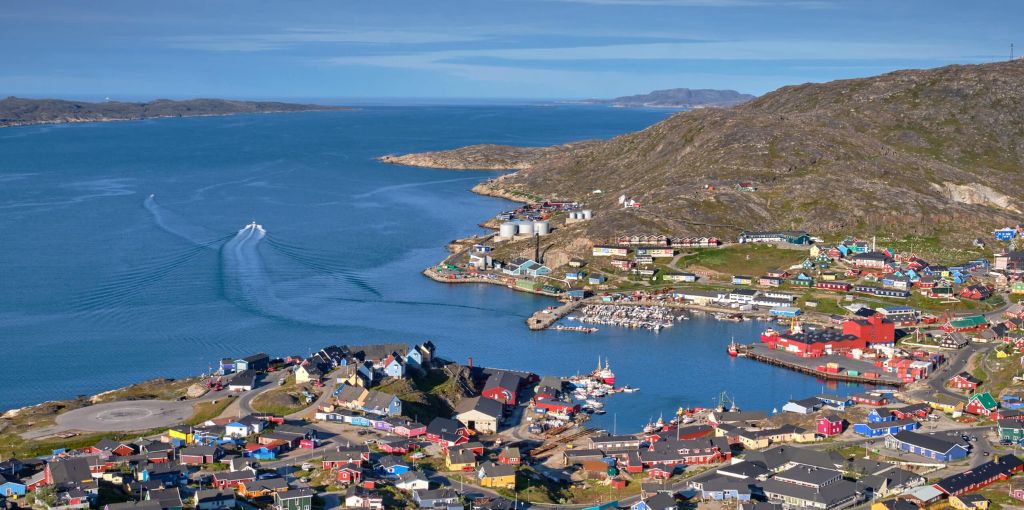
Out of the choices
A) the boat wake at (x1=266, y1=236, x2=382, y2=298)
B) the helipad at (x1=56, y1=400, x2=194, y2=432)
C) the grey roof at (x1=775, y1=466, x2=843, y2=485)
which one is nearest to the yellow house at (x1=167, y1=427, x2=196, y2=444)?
the helipad at (x1=56, y1=400, x2=194, y2=432)

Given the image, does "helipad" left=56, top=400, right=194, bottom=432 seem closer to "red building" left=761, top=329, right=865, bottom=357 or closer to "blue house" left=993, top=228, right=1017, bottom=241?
"red building" left=761, top=329, right=865, bottom=357

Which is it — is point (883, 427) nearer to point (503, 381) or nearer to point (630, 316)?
point (503, 381)

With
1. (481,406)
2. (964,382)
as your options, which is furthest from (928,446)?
(481,406)

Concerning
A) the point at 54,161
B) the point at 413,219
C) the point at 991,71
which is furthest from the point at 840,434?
the point at 54,161

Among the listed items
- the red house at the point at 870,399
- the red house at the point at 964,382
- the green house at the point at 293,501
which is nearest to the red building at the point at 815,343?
the red house at the point at 964,382

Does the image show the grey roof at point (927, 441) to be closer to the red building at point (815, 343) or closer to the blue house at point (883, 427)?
the blue house at point (883, 427)

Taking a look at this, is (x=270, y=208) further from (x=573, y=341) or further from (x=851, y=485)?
(x=851, y=485)
